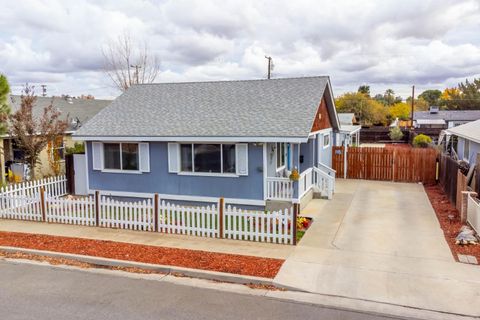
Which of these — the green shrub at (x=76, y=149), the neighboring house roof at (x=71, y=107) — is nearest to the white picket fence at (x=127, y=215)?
the green shrub at (x=76, y=149)

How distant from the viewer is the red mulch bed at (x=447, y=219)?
32.6 ft

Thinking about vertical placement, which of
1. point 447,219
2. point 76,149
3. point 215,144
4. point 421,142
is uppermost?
point 215,144

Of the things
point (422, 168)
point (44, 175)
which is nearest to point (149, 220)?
point (44, 175)

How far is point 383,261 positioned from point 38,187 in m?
12.7

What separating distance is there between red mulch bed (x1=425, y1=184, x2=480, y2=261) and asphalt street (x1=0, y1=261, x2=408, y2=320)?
4.70m

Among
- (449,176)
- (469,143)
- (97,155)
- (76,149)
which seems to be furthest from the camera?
(76,149)

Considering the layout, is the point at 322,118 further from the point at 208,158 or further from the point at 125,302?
the point at 125,302

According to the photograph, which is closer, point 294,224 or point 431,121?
point 294,224

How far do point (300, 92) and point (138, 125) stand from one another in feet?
21.7

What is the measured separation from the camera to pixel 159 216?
11.8 metres

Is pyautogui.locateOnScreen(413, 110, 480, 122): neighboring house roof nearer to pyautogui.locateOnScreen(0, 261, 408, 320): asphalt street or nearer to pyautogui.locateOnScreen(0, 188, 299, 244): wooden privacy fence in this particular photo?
pyautogui.locateOnScreen(0, 188, 299, 244): wooden privacy fence

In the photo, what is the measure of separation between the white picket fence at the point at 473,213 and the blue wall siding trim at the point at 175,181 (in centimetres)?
644

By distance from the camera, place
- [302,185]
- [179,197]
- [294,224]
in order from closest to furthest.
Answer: [294,224] < [302,185] < [179,197]

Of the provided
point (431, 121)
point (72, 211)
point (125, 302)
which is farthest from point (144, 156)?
point (431, 121)
